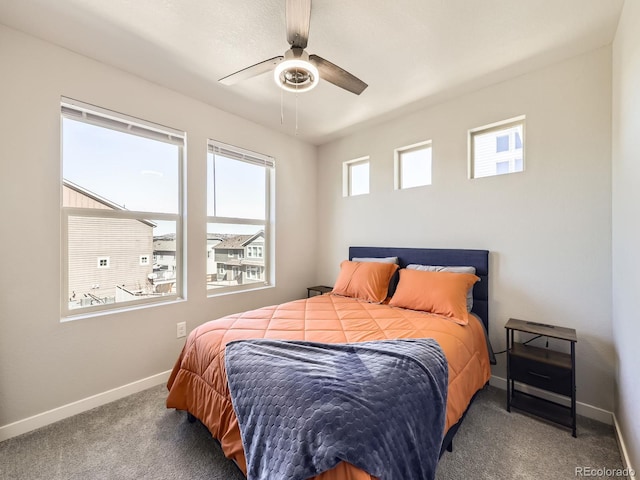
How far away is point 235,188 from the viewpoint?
10.5 ft

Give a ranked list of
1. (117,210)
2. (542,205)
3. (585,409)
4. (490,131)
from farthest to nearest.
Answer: (490,131)
(117,210)
(542,205)
(585,409)

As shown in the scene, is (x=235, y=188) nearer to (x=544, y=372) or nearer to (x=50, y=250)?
(x=50, y=250)

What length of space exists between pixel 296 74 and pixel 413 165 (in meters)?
1.87

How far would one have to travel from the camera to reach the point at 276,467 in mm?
1024

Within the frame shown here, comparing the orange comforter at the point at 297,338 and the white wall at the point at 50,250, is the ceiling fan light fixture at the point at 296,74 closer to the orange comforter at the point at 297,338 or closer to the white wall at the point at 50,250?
the white wall at the point at 50,250

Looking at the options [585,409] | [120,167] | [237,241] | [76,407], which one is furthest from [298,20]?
[585,409]

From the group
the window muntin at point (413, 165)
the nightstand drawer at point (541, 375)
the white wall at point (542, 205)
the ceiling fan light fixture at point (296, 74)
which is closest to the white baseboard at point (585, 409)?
the white wall at point (542, 205)

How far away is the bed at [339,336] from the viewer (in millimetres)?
1548

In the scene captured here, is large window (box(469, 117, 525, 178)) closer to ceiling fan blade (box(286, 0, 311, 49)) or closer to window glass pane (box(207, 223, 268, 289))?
ceiling fan blade (box(286, 0, 311, 49))

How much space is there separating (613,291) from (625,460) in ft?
3.30

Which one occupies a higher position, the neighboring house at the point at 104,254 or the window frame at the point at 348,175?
the window frame at the point at 348,175

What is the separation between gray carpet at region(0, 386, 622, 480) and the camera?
1535mm

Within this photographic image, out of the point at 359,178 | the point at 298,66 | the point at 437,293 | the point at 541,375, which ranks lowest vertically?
the point at 541,375

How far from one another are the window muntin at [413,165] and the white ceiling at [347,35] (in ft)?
2.18
